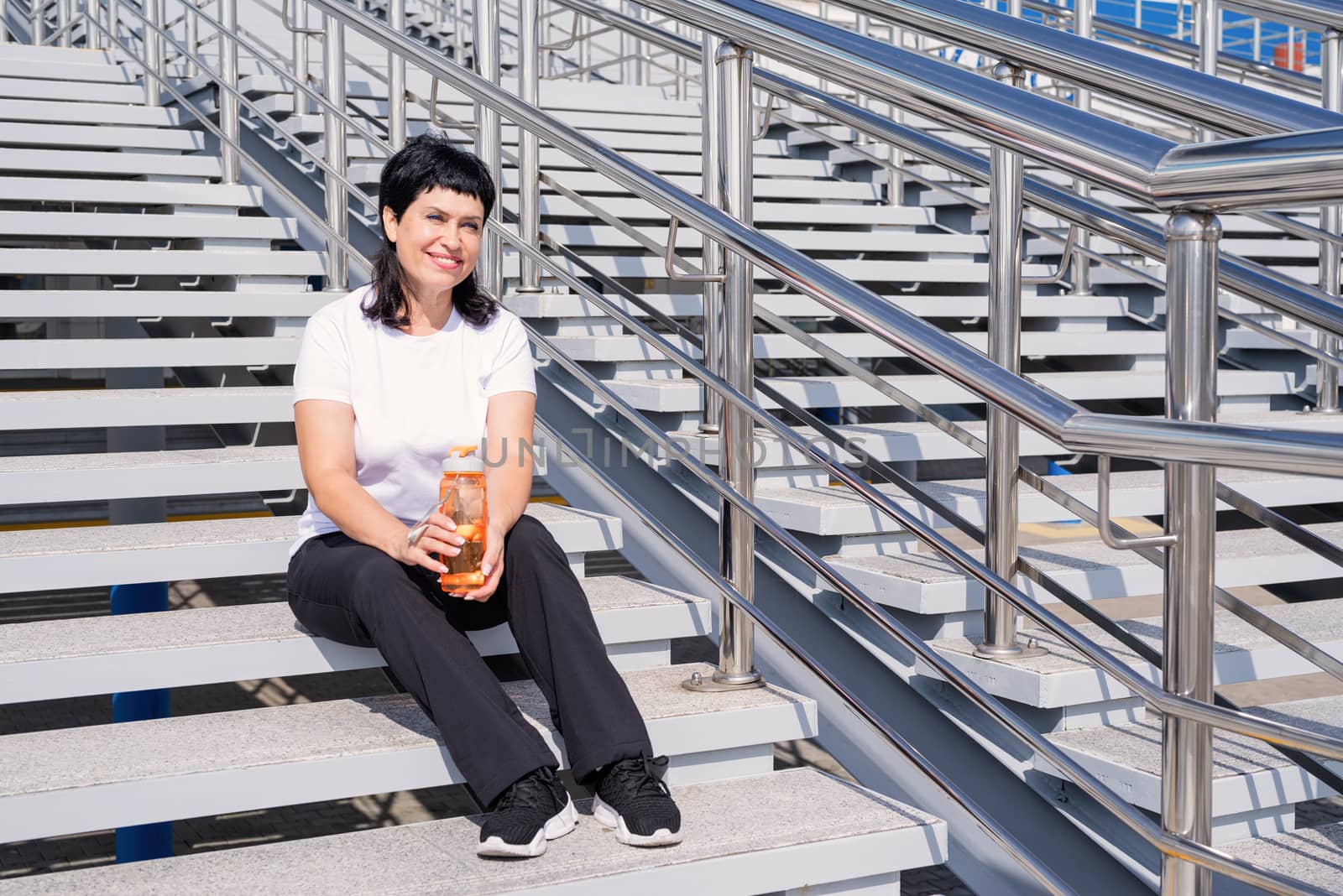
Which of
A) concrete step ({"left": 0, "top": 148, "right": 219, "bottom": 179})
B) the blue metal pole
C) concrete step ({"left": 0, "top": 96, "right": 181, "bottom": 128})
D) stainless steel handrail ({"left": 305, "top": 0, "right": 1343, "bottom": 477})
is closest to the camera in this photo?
stainless steel handrail ({"left": 305, "top": 0, "right": 1343, "bottom": 477})

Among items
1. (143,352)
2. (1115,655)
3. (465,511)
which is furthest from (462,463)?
(143,352)

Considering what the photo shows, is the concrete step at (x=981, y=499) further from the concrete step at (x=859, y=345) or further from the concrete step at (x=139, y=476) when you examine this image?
the concrete step at (x=139, y=476)

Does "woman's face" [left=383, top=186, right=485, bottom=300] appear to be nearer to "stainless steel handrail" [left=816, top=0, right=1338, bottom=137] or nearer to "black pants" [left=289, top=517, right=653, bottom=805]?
"black pants" [left=289, top=517, right=653, bottom=805]

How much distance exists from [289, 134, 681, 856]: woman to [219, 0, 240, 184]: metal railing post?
7.22 ft

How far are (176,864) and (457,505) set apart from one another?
0.63m

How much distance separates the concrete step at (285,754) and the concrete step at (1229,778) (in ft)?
1.53

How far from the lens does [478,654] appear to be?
6.60 feet

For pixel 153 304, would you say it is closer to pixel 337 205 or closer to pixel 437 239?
pixel 337 205

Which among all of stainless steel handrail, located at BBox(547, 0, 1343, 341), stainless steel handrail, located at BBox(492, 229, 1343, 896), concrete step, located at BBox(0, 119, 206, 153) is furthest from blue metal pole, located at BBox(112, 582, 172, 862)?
concrete step, located at BBox(0, 119, 206, 153)

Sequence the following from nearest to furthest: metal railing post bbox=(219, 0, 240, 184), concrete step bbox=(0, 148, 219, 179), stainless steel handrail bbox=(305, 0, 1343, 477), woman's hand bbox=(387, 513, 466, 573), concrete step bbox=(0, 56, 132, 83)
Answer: stainless steel handrail bbox=(305, 0, 1343, 477)
woman's hand bbox=(387, 513, 466, 573)
metal railing post bbox=(219, 0, 240, 184)
concrete step bbox=(0, 148, 219, 179)
concrete step bbox=(0, 56, 132, 83)

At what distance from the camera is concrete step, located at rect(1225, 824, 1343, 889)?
1857 millimetres

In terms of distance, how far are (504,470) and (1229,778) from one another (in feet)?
4.11

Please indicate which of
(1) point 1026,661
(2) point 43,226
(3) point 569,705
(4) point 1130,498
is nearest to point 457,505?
(3) point 569,705

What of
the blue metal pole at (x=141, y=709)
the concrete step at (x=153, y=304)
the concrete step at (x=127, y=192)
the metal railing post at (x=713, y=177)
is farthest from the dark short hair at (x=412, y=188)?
the concrete step at (x=127, y=192)
